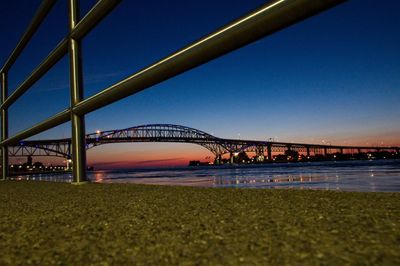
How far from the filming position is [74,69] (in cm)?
212

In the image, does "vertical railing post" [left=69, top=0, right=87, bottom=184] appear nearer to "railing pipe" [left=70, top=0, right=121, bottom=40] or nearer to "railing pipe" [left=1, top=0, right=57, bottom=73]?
"railing pipe" [left=70, top=0, right=121, bottom=40]

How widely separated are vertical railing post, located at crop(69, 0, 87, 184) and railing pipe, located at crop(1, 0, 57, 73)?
0.80 m

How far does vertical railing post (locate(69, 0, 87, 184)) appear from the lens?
6.88ft

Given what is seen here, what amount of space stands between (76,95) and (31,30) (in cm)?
152

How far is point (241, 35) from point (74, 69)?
58.5 inches

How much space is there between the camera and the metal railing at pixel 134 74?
Result: 0.82 meters

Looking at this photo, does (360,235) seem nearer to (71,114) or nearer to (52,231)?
(52,231)

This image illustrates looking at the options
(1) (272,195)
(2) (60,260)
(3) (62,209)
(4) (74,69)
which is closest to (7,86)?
(4) (74,69)

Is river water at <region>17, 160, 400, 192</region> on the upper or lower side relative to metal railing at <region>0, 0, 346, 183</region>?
lower

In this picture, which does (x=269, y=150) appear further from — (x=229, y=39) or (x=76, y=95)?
(x=229, y=39)

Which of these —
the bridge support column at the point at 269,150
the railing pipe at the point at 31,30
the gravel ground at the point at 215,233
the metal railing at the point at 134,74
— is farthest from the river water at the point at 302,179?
the bridge support column at the point at 269,150

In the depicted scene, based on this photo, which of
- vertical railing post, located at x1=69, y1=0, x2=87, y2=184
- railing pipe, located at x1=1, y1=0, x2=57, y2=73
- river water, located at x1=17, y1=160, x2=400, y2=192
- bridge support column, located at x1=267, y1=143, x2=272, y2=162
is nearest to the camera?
vertical railing post, located at x1=69, y1=0, x2=87, y2=184

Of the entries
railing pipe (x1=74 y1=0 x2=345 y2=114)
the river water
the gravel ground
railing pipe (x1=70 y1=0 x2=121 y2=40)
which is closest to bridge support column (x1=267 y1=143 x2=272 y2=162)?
the river water

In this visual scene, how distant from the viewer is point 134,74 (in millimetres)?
1449
